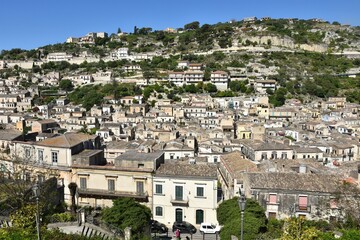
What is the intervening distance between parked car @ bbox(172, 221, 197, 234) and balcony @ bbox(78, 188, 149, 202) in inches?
124

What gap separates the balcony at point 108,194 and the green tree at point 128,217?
4.54 meters

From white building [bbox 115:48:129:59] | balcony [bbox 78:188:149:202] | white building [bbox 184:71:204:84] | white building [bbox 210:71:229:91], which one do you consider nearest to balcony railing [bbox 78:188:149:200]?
balcony [bbox 78:188:149:202]

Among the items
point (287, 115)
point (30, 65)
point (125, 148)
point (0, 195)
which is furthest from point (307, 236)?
point (30, 65)

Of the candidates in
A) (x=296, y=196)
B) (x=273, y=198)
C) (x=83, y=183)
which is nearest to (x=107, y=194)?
(x=83, y=183)

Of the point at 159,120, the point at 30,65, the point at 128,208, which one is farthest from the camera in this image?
the point at 30,65

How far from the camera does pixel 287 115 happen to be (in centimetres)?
8481

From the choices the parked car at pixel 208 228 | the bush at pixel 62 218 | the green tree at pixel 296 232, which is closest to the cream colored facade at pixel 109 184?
the bush at pixel 62 218

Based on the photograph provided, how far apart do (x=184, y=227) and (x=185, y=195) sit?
2.33m

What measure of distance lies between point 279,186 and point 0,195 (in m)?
18.8

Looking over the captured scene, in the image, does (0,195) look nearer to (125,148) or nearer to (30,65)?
(125,148)

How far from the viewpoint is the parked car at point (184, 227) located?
25406mm

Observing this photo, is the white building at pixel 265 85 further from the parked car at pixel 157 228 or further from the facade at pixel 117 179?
the parked car at pixel 157 228

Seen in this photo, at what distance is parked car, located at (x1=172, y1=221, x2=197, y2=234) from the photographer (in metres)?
25.4

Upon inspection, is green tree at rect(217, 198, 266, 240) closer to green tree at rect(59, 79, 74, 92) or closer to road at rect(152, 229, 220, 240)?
road at rect(152, 229, 220, 240)
